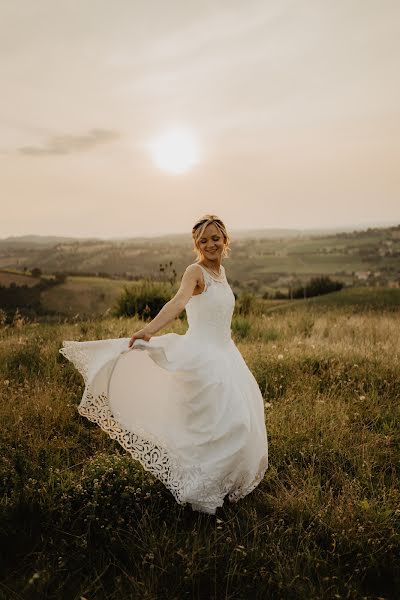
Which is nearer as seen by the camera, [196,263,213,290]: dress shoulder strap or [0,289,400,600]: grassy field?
[0,289,400,600]: grassy field

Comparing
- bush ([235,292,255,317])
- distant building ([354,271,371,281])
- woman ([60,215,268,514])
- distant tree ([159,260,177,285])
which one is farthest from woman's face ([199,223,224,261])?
distant building ([354,271,371,281])

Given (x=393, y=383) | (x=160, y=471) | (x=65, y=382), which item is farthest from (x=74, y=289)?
(x=160, y=471)

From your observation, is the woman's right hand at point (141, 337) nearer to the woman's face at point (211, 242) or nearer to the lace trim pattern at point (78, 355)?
the lace trim pattern at point (78, 355)

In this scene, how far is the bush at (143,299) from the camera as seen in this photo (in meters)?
13.2

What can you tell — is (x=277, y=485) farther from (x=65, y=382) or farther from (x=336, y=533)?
(x=65, y=382)

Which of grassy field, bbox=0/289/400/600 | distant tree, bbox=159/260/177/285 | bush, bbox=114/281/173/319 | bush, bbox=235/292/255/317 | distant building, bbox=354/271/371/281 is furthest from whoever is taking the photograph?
distant building, bbox=354/271/371/281

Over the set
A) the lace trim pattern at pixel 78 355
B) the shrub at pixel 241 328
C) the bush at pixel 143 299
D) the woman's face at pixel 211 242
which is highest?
the woman's face at pixel 211 242

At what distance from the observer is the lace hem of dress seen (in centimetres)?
382

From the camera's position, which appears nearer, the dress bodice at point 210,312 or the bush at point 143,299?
the dress bodice at point 210,312

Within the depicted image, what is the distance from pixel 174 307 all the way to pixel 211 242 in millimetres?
739

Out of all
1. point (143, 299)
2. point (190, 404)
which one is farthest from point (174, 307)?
point (143, 299)

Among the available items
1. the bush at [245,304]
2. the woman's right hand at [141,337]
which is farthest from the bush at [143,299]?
the woman's right hand at [141,337]

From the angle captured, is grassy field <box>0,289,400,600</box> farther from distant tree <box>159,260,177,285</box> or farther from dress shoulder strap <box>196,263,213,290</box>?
distant tree <box>159,260,177,285</box>

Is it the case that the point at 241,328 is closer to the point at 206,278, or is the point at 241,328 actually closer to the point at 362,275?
the point at 206,278
